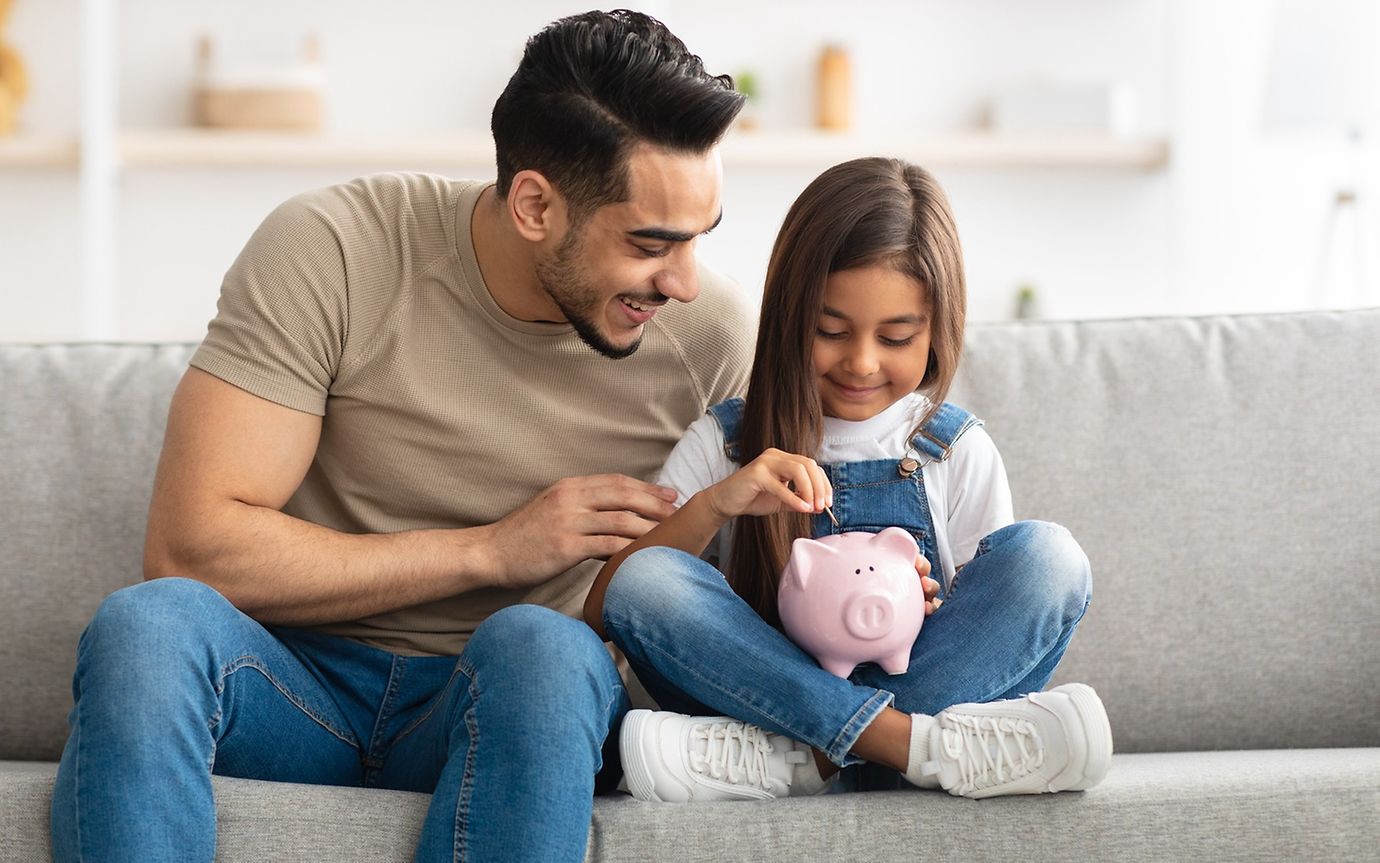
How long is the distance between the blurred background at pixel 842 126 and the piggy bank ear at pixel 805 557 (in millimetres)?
2412

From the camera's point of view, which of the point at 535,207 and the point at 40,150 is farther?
the point at 40,150

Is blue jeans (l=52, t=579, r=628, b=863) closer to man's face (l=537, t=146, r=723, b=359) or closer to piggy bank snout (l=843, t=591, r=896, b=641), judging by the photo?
piggy bank snout (l=843, t=591, r=896, b=641)

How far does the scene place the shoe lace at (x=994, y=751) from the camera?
1.28m

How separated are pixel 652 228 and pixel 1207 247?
8.85 feet

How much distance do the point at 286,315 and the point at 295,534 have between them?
0.24 metres

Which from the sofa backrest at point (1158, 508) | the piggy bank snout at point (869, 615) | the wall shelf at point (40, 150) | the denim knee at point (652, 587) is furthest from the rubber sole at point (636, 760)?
the wall shelf at point (40, 150)

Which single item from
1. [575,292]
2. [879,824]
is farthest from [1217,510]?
[575,292]

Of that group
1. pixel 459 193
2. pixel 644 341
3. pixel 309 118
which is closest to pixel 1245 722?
pixel 644 341

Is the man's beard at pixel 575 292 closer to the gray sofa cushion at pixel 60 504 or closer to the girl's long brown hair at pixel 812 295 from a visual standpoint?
the girl's long brown hair at pixel 812 295

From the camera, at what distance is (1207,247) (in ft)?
12.4

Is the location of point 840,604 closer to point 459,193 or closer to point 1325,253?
point 459,193

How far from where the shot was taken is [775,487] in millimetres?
1400

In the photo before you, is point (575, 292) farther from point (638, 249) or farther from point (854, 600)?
point (854, 600)

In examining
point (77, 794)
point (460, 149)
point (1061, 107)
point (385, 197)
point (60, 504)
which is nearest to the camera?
point (77, 794)
